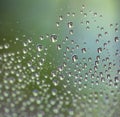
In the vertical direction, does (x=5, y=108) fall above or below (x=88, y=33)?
below

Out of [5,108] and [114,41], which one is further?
[114,41]

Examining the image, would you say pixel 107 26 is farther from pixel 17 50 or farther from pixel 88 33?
pixel 17 50

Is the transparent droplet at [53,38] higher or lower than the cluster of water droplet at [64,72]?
higher

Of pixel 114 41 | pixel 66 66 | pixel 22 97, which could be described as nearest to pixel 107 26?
pixel 114 41

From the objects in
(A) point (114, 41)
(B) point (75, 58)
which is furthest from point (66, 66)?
(A) point (114, 41)

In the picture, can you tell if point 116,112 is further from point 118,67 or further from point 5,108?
point 5,108

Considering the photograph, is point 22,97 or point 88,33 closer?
point 22,97

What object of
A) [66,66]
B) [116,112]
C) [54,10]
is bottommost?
[116,112]

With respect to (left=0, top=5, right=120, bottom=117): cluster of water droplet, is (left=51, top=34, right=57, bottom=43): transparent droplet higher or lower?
higher

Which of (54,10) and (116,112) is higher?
(54,10)
